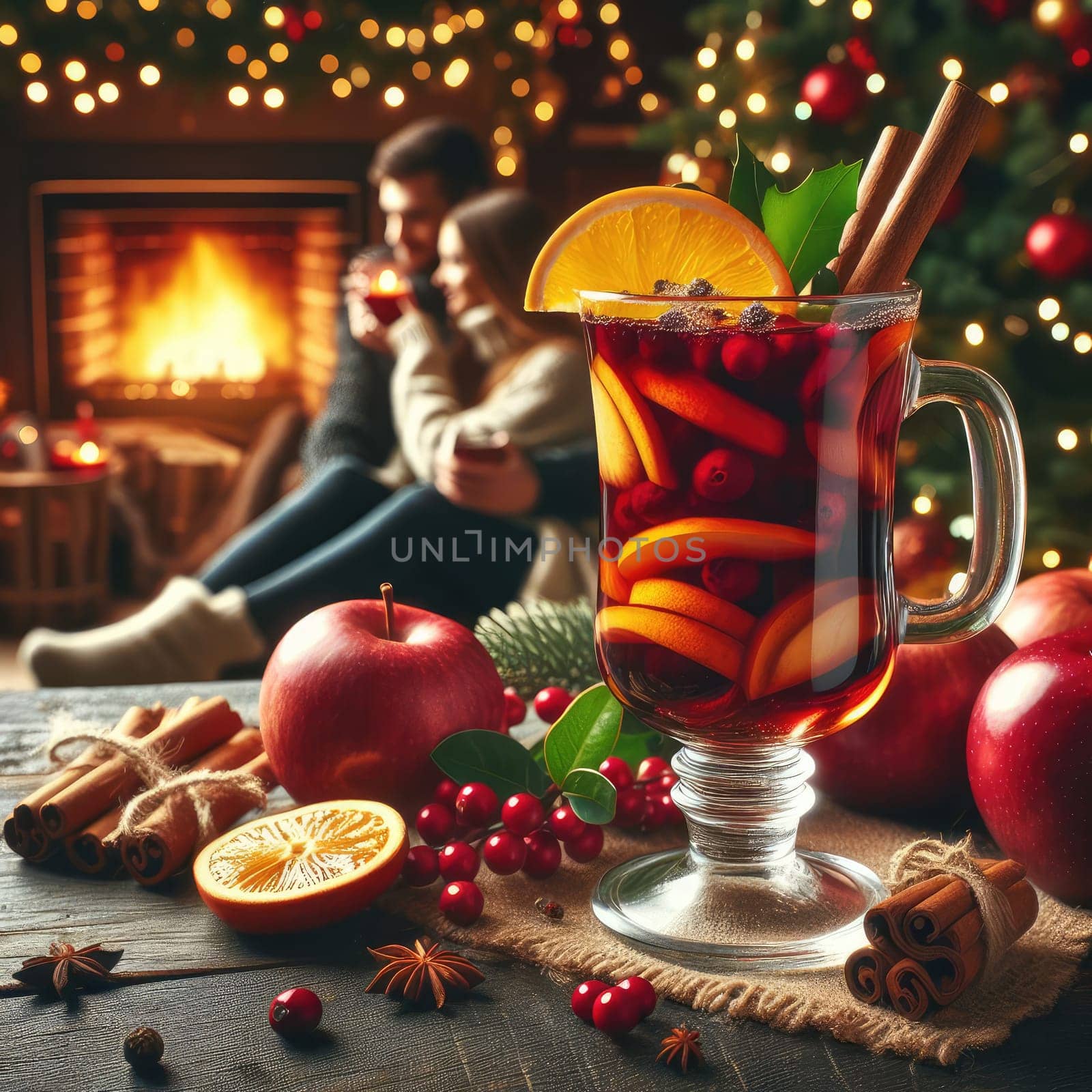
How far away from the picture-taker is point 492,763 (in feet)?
2.66

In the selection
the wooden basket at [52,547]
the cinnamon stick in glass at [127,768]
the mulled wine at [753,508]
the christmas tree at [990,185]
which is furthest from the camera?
the wooden basket at [52,547]

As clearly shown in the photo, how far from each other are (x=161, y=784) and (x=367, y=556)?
1633 mm

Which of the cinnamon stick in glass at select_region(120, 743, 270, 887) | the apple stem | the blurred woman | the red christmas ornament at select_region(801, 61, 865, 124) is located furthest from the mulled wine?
the red christmas ornament at select_region(801, 61, 865, 124)

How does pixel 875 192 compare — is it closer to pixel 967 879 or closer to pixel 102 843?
pixel 967 879

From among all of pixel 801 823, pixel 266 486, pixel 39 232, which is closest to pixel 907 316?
pixel 801 823

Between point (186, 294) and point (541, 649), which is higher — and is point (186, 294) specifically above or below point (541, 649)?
above

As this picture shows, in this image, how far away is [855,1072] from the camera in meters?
0.57

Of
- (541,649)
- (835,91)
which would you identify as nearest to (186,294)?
(835,91)

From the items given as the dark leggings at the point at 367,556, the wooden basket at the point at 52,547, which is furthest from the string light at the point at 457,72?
the dark leggings at the point at 367,556

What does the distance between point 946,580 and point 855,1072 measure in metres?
1.98

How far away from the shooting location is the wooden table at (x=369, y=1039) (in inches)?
→ 22.3

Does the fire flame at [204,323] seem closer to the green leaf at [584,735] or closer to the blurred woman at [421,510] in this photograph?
the blurred woman at [421,510]

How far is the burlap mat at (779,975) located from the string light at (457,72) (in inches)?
147

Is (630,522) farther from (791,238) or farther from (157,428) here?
(157,428)
